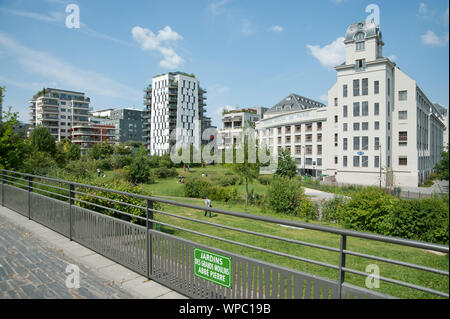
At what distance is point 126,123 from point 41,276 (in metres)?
122

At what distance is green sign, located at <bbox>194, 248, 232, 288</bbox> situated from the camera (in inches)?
137

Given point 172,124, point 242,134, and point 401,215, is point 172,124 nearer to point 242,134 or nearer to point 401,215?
point 242,134

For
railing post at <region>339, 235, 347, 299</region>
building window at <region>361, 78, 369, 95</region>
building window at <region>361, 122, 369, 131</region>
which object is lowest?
railing post at <region>339, 235, 347, 299</region>

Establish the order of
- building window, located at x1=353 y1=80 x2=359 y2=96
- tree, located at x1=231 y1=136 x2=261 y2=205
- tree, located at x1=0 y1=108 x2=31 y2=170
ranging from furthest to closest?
building window, located at x1=353 y1=80 x2=359 y2=96, tree, located at x1=231 y1=136 x2=261 y2=205, tree, located at x1=0 y1=108 x2=31 y2=170

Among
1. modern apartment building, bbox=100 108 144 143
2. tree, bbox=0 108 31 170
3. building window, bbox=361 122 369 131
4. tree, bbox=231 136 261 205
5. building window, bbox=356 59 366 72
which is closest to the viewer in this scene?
tree, bbox=0 108 31 170

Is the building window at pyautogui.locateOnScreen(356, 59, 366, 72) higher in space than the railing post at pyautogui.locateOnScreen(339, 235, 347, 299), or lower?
higher

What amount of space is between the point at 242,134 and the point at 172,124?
229 ft

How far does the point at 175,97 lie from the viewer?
96438mm

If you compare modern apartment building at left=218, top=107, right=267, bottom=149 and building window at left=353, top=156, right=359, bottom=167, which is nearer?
building window at left=353, top=156, right=359, bottom=167

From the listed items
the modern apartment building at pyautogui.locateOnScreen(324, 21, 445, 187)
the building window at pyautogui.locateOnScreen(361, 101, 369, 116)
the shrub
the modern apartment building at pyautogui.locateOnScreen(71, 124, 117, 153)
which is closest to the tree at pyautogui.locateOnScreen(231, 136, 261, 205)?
the shrub

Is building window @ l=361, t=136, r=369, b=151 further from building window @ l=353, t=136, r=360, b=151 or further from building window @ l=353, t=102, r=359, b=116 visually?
building window @ l=353, t=102, r=359, b=116

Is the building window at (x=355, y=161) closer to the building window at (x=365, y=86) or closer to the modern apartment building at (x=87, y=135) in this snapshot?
the building window at (x=365, y=86)

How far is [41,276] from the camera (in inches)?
180

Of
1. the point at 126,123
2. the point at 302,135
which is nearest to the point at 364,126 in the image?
the point at 302,135
